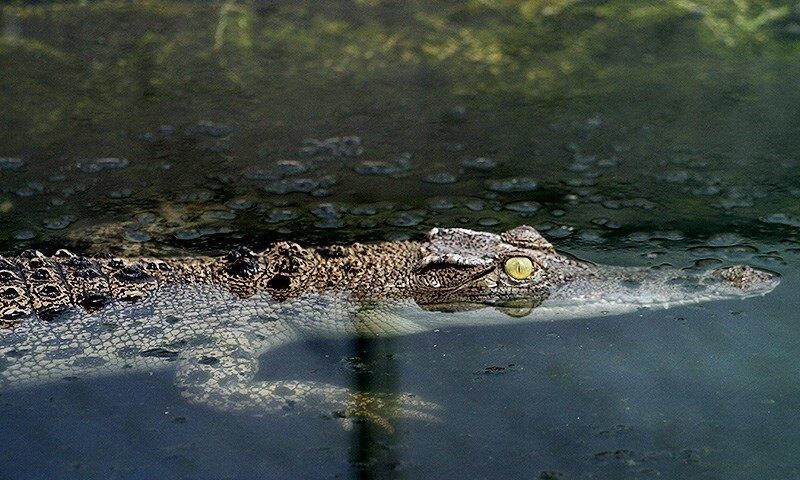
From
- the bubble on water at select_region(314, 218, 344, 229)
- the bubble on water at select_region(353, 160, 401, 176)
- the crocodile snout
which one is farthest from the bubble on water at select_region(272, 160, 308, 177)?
the crocodile snout

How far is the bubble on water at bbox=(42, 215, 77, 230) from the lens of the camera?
577cm

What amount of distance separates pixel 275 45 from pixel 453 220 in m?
3.16

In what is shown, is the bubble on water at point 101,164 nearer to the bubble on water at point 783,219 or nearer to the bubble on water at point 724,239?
the bubble on water at point 724,239

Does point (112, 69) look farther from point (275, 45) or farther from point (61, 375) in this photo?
point (61, 375)

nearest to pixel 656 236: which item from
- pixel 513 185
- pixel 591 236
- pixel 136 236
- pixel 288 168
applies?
pixel 591 236

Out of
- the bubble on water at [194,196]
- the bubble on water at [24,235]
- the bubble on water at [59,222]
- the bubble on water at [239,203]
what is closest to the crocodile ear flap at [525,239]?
the bubble on water at [239,203]

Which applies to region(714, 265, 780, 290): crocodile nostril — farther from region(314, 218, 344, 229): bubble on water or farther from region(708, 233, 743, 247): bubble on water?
region(314, 218, 344, 229): bubble on water

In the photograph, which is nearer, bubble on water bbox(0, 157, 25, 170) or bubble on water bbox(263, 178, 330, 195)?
bubble on water bbox(263, 178, 330, 195)

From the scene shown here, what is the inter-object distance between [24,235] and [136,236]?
2.08ft

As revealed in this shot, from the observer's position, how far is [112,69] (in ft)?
25.5

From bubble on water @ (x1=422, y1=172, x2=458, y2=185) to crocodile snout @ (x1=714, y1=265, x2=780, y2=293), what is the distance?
74.1 inches

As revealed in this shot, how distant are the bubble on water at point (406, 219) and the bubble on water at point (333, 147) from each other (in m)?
0.89

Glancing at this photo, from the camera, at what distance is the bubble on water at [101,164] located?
6.41 m

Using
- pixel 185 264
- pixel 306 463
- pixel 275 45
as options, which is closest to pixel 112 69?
pixel 275 45
